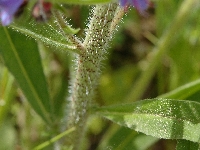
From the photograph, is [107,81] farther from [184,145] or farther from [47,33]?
[47,33]

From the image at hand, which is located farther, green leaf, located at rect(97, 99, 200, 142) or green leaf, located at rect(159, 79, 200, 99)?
green leaf, located at rect(159, 79, 200, 99)

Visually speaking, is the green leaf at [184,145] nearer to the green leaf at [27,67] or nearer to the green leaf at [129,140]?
the green leaf at [129,140]

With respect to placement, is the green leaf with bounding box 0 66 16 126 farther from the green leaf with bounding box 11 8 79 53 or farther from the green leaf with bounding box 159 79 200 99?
the green leaf with bounding box 159 79 200 99

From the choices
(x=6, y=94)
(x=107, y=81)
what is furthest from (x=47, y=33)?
(x=107, y=81)

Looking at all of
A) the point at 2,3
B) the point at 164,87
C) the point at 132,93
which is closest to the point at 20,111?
the point at 132,93

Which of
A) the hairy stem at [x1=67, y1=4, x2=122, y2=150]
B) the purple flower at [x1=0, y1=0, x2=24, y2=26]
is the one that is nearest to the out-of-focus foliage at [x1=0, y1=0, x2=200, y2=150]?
the hairy stem at [x1=67, y1=4, x2=122, y2=150]

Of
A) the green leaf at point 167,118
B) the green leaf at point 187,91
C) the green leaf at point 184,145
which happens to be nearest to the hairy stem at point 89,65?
the green leaf at point 167,118
